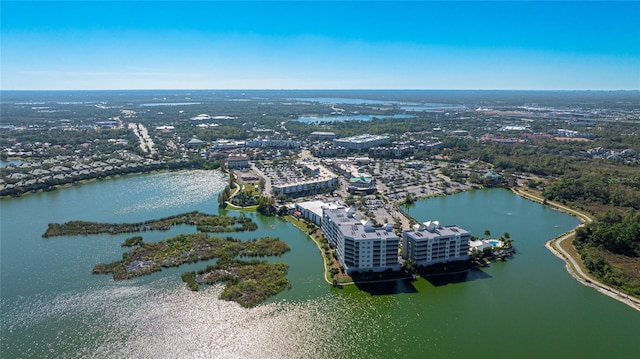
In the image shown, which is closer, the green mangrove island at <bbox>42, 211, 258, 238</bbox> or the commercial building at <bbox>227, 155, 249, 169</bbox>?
the green mangrove island at <bbox>42, 211, 258, 238</bbox>

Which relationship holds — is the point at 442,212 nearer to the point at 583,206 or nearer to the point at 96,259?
the point at 583,206

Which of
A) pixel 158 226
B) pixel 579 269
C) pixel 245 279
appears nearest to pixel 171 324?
pixel 245 279

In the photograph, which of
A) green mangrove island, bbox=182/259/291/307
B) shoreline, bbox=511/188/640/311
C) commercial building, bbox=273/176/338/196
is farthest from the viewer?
commercial building, bbox=273/176/338/196

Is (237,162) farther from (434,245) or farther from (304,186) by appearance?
(434,245)

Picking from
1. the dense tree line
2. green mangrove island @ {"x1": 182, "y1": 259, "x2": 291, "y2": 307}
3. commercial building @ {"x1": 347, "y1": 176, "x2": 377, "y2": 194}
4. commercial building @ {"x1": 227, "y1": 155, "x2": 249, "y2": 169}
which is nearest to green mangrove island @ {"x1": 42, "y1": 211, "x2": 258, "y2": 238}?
green mangrove island @ {"x1": 182, "y1": 259, "x2": 291, "y2": 307}

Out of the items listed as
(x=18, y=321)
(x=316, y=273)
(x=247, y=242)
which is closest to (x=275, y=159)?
(x=247, y=242)

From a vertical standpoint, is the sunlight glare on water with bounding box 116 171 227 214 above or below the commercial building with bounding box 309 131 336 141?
below

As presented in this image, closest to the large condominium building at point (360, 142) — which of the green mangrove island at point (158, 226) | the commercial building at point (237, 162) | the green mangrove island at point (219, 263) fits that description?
the commercial building at point (237, 162)

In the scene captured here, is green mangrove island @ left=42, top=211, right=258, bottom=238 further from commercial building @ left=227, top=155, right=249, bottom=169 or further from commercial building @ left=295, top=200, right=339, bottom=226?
commercial building @ left=227, top=155, right=249, bottom=169

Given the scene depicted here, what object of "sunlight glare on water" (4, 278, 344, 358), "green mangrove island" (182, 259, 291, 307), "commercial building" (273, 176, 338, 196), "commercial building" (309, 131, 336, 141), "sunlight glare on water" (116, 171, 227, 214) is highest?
"commercial building" (309, 131, 336, 141)
